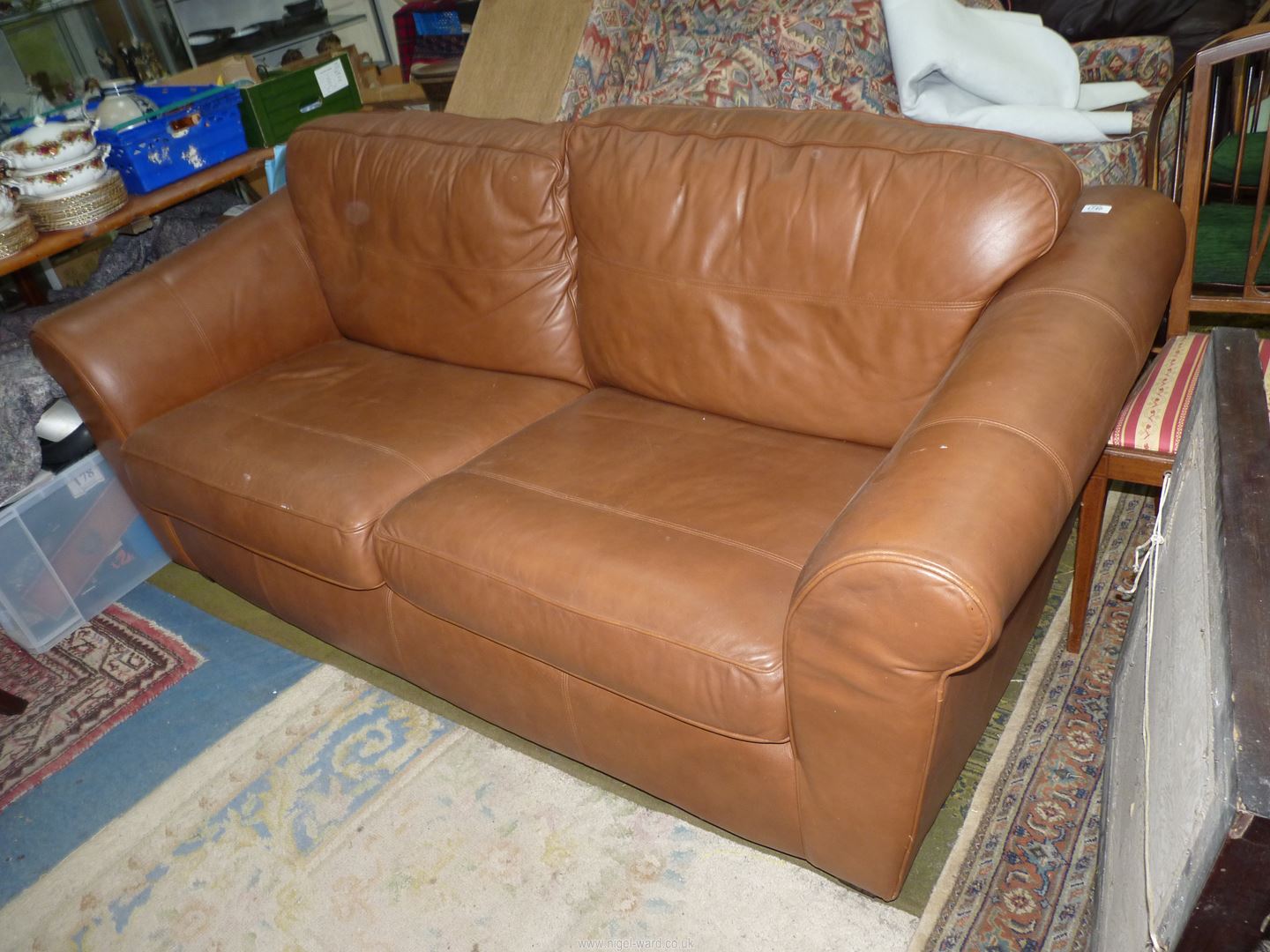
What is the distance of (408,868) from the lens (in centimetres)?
143

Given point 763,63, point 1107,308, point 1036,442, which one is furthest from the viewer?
point 763,63

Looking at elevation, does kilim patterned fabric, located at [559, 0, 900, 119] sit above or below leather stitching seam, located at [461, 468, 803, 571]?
above

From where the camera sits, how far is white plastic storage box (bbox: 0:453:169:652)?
1.91 m

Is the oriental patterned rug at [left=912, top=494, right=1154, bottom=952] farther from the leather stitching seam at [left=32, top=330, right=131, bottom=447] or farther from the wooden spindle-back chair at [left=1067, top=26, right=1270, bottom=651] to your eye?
the leather stitching seam at [left=32, top=330, right=131, bottom=447]

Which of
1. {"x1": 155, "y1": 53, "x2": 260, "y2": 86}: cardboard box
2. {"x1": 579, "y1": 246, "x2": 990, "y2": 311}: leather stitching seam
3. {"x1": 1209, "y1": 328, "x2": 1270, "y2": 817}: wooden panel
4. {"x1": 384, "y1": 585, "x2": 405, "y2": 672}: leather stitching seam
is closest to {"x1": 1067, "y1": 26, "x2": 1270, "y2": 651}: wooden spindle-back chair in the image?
{"x1": 579, "y1": 246, "x2": 990, "y2": 311}: leather stitching seam

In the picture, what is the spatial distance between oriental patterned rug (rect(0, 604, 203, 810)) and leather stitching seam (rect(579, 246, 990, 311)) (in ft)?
3.88

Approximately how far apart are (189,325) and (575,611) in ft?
4.00

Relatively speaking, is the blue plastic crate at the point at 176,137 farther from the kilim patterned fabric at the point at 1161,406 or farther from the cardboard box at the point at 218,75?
the kilim patterned fabric at the point at 1161,406

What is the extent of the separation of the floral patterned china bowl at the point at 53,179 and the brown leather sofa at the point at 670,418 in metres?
0.30

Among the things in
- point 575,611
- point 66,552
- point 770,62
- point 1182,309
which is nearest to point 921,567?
point 575,611

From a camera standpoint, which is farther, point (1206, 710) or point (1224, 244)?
point (1224, 244)

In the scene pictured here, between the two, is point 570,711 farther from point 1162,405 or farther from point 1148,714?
point 1162,405


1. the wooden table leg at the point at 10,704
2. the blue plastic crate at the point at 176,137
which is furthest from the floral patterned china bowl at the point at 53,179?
the wooden table leg at the point at 10,704

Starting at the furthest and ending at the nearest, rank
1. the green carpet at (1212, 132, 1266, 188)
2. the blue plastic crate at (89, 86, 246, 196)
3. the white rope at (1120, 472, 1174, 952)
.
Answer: the green carpet at (1212, 132, 1266, 188), the blue plastic crate at (89, 86, 246, 196), the white rope at (1120, 472, 1174, 952)
